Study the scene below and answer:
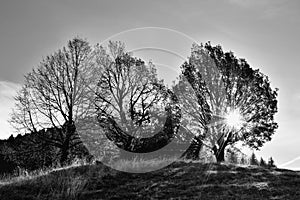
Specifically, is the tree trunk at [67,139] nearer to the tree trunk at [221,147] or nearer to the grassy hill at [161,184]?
the grassy hill at [161,184]

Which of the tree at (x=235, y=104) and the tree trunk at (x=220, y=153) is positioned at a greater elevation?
the tree at (x=235, y=104)

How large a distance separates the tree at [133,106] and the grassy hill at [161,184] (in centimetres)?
1057

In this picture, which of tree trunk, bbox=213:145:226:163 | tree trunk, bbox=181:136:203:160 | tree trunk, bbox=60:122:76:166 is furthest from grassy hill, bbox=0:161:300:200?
tree trunk, bbox=181:136:203:160

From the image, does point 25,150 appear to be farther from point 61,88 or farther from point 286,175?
point 286,175

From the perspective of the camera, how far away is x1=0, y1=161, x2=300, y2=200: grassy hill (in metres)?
9.65

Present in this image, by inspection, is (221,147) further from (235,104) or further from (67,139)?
(67,139)

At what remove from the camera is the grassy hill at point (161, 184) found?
31.7ft

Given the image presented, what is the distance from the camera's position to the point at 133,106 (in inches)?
1049

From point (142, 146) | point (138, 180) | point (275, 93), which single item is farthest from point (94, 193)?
point (275, 93)

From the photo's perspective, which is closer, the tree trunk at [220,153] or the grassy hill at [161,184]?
the grassy hill at [161,184]

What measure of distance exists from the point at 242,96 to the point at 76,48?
45.1 ft

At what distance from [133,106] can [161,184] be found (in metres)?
15.9

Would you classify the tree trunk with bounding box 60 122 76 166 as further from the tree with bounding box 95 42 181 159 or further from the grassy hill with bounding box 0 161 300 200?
the grassy hill with bounding box 0 161 300 200

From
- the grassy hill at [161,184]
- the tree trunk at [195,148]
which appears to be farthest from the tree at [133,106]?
the grassy hill at [161,184]
